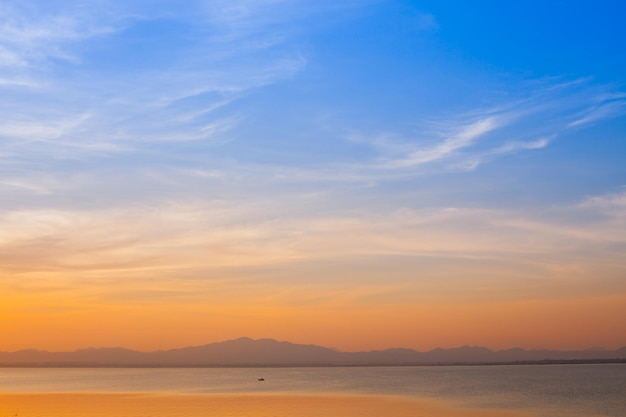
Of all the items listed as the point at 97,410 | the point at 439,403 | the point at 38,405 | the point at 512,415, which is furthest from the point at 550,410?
the point at 38,405

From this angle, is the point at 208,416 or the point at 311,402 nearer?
the point at 208,416

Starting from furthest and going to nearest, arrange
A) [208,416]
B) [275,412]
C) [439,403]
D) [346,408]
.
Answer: [439,403], [346,408], [275,412], [208,416]

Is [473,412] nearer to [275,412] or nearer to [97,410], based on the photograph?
[275,412]

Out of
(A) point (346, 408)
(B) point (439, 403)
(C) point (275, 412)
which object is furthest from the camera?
(B) point (439, 403)

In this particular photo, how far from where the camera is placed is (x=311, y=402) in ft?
267

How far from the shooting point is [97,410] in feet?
229

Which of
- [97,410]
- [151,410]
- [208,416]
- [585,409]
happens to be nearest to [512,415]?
[585,409]

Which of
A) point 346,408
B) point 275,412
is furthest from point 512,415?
point 275,412

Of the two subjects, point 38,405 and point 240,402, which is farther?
point 240,402

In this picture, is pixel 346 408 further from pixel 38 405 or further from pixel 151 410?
pixel 38 405

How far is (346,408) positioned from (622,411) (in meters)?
26.6

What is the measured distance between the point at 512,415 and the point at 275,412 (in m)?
21.6

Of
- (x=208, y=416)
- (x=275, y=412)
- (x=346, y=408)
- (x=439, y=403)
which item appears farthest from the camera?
(x=439, y=403)

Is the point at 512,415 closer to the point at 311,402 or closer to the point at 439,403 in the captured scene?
the point at 439,403
